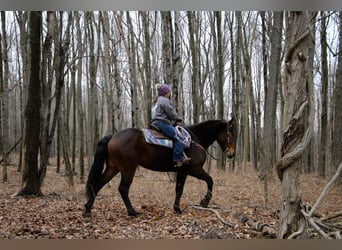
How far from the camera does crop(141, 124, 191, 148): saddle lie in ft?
14.4

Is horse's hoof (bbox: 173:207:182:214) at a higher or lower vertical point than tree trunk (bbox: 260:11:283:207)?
lower

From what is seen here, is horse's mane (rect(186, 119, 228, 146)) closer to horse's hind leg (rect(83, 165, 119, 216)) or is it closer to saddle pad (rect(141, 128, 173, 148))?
saddle pad (rect(141, 128, 173, 148))

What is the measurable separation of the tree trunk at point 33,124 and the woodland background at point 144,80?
14mm

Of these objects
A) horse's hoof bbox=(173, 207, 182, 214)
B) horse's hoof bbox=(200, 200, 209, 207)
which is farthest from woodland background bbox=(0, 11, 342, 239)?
horse's hoof bbox=(173, 207, 182, 214)

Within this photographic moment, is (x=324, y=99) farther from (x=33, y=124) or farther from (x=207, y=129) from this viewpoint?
(x=33, y=124)

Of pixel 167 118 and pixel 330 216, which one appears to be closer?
pixel 330 216

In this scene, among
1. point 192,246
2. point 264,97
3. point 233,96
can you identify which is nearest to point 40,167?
point 192,246

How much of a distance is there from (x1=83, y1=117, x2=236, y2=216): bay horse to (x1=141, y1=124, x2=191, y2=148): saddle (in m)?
0.06

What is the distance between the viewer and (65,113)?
5797 mm

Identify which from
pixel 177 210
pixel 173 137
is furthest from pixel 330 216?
pixel 173 137

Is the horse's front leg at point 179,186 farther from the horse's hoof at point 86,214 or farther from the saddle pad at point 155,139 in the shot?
the horse's hoof at point 86,214

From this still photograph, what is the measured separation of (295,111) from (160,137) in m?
1.81

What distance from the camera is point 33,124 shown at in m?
4.94
